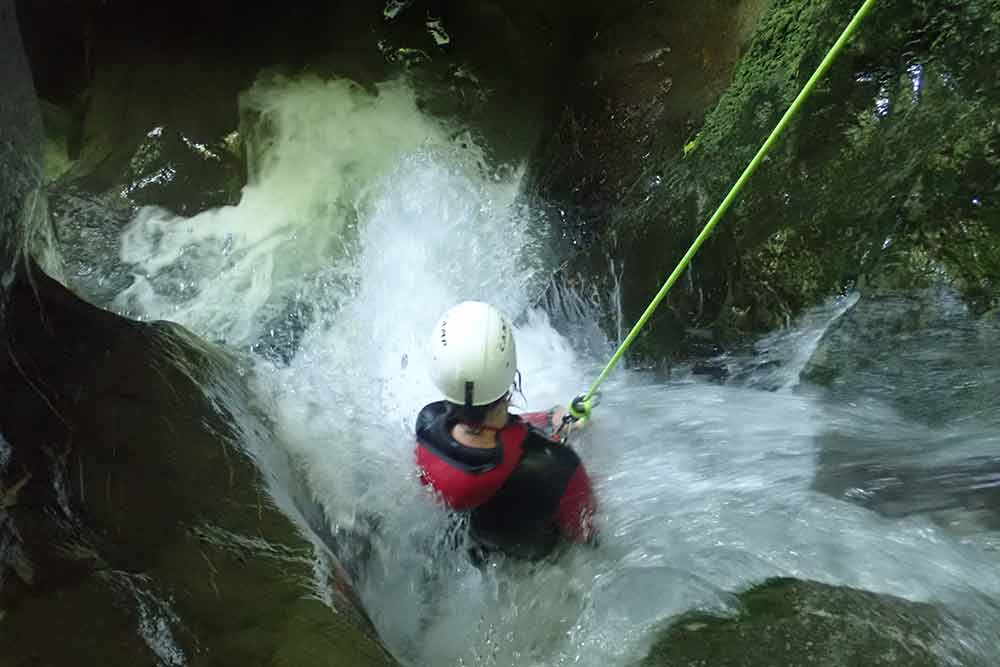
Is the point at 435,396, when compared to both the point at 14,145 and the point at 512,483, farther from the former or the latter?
the point at 14,145

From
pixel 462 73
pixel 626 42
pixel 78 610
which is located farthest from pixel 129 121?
pixel 78 610

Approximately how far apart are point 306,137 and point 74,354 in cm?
289

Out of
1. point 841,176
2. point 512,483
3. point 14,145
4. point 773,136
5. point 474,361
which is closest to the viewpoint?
point 773,136

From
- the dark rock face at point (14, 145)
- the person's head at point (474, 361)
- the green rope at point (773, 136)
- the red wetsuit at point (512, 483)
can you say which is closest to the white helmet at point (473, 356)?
the person's head at point (474, 361)

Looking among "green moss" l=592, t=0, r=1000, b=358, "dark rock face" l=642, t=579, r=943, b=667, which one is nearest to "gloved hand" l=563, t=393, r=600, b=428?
"green moss" l=592, t=0, r=1000, b=358

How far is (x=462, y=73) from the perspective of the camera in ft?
15.9

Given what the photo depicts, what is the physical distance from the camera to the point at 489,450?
7.57 feet

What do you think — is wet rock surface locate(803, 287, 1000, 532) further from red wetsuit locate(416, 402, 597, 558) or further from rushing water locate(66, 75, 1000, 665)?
red wetsuit locate(416, 402, 597, 558)

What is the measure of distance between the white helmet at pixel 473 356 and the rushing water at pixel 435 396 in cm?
69

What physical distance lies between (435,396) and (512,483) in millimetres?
1392

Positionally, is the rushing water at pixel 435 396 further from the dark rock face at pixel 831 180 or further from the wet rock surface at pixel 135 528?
the wet rock surface at pixel 135 528

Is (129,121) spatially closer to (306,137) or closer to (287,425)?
(306,137)

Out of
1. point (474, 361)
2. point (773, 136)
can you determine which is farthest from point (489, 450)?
point (773, 136)

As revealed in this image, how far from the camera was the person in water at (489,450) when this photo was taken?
228 cm
